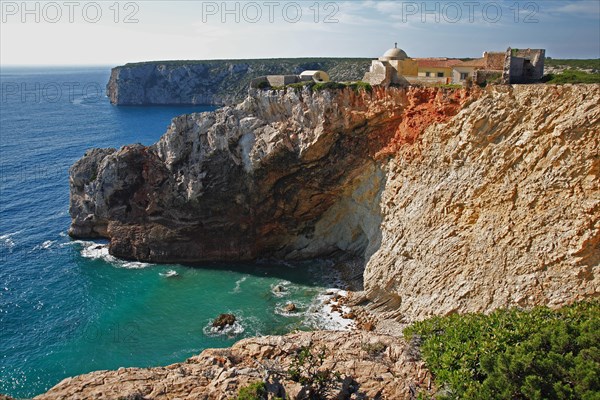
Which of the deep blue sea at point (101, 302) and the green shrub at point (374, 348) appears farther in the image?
the deep blue sea at point (101, 302)

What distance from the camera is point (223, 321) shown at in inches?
1628

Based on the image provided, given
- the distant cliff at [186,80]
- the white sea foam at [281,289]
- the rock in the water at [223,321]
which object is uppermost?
the distant cliff at [186,80]

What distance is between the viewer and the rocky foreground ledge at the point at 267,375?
24625mm

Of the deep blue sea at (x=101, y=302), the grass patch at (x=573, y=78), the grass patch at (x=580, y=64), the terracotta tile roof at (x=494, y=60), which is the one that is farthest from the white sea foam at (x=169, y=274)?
the grass patch at (x=580, y=64)

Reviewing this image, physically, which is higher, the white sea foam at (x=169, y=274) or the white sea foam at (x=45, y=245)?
the white sea foam at (x=45, y=245)

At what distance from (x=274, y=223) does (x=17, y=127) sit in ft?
319

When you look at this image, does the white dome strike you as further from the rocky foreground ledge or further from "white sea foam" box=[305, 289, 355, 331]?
the rocky foreground ledge

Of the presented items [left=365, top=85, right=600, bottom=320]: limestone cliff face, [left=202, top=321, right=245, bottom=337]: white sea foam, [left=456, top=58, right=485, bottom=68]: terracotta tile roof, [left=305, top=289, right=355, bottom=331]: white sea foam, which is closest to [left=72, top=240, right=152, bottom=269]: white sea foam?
[left=202, top=321, right=245, bottom=337]: white sea foam

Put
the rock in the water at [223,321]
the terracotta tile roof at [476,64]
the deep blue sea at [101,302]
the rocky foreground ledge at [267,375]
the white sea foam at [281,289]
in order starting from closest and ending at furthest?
1. the rocky foreground ledge at [267,375]
2. the deep blue sea at [101,302]
3. the rock in the water at [223,321]
4. the terracotta tile roof at [476,64]
5. the white sea foam at [281,289]

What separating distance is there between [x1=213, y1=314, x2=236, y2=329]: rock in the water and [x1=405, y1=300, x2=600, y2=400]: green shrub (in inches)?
778

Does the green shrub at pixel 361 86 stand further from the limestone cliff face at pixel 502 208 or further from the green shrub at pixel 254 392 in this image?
the green shrub at pixel 254 392

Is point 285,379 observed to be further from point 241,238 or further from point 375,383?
point 241,238

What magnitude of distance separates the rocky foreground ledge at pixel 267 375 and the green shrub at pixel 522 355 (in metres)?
2.21

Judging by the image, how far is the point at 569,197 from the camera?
3081 cm
